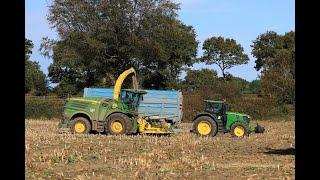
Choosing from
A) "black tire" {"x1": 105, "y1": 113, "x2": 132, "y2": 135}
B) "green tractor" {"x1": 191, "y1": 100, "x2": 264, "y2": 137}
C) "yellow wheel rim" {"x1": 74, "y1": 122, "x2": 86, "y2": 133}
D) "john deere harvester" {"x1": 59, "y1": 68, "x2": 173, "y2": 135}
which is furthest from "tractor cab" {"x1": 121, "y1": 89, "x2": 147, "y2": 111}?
"green tractor" {"x1": 191, "y1": 100, "x2": 264, "y2": 137}

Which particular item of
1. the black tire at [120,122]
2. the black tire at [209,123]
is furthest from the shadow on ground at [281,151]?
the black tire at [120,122]

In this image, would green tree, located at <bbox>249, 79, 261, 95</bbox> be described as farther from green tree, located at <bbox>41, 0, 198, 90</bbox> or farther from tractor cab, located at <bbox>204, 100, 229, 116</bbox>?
tractor cab, located at <bbox>204, 100, 229, 116</bbox>

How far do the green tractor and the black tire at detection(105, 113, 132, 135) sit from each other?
111 inches

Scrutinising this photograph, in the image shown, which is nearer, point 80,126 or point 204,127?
point 80,126

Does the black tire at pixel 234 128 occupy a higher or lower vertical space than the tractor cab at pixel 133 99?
lower

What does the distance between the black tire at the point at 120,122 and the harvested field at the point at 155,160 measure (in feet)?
8.80

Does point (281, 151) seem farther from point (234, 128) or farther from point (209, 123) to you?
point (234, 128)

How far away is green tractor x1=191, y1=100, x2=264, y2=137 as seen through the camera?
20531 millimetres

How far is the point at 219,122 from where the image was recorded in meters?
20.8

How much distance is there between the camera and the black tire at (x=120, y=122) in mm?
19656

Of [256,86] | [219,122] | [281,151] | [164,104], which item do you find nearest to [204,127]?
[219,122]

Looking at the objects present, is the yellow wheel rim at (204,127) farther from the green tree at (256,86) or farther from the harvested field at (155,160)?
the green tree at (256,86)

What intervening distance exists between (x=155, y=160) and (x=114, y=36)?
3636 cm
